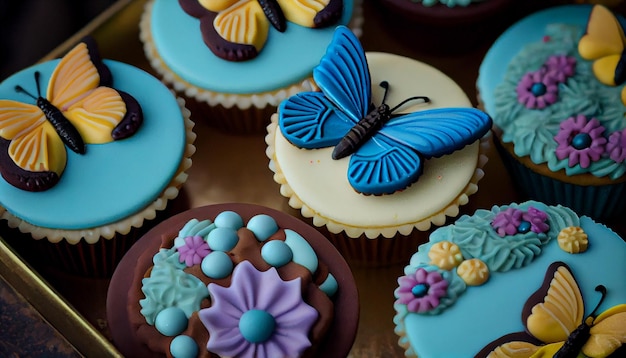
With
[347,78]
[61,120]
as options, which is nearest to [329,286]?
[347,78]

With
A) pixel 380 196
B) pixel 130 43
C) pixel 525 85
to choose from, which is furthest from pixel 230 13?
pixel 525 85

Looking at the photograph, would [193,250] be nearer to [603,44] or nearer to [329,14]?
[329,14]

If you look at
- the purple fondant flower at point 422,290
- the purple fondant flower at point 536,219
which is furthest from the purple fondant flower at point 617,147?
the purple fondant flower at point 422,290

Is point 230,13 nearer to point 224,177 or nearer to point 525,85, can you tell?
point 224,177

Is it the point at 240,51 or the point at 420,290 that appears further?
the point at 240,51

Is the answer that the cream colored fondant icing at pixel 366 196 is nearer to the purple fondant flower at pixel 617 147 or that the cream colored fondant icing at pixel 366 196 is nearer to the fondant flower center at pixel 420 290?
the fondant flower center at pixel 420 290

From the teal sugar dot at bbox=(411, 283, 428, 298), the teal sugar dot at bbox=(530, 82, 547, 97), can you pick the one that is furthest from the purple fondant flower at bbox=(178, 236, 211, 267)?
the teal sugar dot at bbox=(530, 82, 547, 97)
